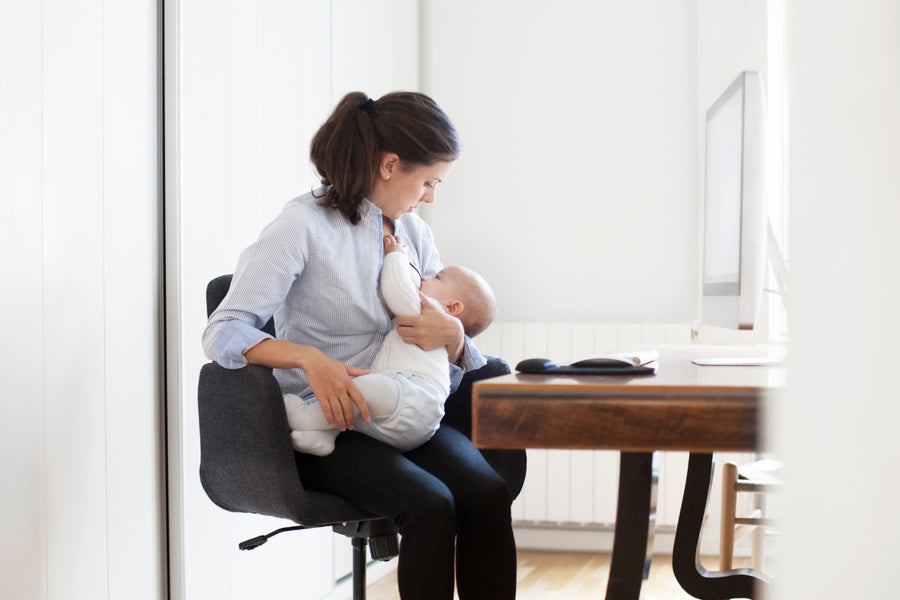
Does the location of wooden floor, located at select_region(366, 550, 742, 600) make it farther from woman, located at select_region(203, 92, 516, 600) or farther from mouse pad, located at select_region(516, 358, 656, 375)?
mouse pad, located at select_region(516, 358, 656, 375)

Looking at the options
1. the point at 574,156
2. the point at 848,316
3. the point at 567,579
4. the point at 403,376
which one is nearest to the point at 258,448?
the point at 403,376

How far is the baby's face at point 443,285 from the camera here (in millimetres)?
1691

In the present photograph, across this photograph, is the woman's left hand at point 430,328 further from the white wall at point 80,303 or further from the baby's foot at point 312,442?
the white wall at point 80,303

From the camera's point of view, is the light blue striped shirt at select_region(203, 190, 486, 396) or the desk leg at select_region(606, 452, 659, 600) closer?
the desk leg at select_region(606, 452, 659, 600)

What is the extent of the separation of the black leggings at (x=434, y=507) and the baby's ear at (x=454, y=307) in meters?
0.26

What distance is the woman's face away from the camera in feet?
5.45

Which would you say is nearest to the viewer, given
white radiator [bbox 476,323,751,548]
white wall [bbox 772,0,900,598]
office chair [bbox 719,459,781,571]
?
white wall [bbox 772,0,900,598]

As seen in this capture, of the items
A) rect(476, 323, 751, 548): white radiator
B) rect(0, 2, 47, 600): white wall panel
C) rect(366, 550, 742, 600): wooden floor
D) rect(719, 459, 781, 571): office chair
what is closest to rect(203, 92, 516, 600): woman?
rect(0, 2, 47, 600): white wall panel

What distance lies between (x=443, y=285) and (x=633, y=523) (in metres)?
0.73

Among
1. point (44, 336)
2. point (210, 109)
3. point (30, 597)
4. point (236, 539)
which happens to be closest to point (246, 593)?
point (236, 539)

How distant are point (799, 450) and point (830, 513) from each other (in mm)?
29

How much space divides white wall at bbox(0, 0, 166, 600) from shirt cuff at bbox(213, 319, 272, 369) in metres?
0.32

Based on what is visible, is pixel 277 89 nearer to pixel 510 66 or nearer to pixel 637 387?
pixel 510 66

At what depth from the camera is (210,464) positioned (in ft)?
4.97
